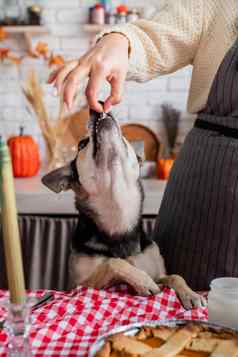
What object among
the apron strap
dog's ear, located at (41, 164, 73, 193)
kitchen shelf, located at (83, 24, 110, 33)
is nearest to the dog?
dog's ear, located at (41, 164, 73, 193)

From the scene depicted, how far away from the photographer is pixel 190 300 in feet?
3.28

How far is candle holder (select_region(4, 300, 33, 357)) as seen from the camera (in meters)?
0.59

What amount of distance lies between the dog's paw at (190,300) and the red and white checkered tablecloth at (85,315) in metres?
0.01

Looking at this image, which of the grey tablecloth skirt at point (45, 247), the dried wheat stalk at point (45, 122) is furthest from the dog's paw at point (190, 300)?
the dried wheat stalk at point (45, 122)

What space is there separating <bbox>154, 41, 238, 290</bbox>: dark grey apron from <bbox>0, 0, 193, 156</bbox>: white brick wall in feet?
7.28

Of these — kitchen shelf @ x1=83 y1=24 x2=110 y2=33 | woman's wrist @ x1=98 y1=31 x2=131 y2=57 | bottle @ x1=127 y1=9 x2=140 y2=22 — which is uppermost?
bottle @ x1=127 y1=9 x2=140 y2=22

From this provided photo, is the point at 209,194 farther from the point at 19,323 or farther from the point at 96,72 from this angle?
the point at 19,323

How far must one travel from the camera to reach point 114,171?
1457 millimetres

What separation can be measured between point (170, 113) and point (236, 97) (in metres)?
2.33

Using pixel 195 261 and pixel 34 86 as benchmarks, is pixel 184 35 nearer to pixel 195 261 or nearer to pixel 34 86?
pixel 195 261

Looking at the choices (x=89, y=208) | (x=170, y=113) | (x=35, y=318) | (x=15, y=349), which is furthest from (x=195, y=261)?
(x=170, y=113)

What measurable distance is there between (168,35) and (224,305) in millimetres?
677

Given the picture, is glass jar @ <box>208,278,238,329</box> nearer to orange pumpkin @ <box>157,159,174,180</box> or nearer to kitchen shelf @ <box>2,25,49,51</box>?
orange pumpkin @ <box>157,159,174,180</box>

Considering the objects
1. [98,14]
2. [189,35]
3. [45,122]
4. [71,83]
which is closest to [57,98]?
[45,122]
